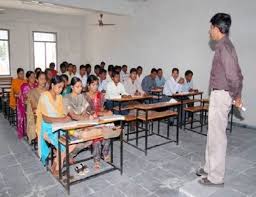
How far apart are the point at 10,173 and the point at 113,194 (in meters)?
1.36

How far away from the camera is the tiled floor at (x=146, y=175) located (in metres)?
2.57

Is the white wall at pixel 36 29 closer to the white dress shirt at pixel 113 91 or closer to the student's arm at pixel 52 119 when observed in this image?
the white dress shirt at pixel 113 91

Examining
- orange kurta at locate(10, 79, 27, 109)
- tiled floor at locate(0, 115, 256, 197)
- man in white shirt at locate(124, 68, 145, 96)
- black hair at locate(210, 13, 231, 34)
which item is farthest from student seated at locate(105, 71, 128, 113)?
black hair at locate(210, 13, 231, 34)

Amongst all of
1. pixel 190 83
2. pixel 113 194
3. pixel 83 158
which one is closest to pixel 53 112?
pixel 83 158

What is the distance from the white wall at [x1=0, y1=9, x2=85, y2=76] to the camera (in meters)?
8.89

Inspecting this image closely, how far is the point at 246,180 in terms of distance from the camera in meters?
2.78

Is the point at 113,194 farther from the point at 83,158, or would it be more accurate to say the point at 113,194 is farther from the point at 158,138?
the point at 158,138

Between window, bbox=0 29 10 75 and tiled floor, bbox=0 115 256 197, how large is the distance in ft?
18.5

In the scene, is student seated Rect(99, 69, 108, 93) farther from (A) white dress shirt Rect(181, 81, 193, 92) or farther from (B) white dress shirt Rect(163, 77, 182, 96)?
(A) white dress shirt Rect(181, 81, 193, 92)

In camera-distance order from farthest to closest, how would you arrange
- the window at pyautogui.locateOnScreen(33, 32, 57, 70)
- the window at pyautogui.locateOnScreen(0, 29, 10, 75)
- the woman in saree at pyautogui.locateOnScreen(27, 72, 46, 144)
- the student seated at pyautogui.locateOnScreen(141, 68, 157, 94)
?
1. the window at pyautogui.locateOnScreen(33, 32, 57, 70)
2. the window at pyautogui.locateOnScreen(0, 29, 10, 75)
3. the student seated at pyautogui.locateOnScreen(141, 68, 157, 94)
4. the woman in saree at pyautogui.locateOnScreen(27, 72, 46, 144)

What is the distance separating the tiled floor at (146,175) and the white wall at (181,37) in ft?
6.65

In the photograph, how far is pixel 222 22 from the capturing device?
2119mm

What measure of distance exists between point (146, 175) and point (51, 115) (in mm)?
1337

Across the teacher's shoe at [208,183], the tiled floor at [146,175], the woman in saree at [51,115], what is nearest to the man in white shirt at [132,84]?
the tiled floor at [146,175]
